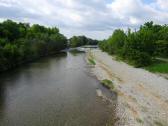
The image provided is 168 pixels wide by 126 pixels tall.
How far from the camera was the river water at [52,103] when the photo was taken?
24594 mm

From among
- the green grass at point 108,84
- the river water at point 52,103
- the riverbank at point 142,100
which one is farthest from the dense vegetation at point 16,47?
the riverbank at point 142,100

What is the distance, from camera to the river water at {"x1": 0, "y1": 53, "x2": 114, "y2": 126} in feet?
80.7

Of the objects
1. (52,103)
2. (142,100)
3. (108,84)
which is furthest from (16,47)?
(142,100)

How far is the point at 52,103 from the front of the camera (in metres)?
30.5

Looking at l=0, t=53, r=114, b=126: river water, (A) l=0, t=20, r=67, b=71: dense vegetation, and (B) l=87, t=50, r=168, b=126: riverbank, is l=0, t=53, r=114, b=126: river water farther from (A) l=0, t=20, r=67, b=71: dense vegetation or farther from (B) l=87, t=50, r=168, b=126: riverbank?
(A) l=0, t=20, r=67, b=71: dense vegetation

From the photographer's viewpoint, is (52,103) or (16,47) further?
(16,47)

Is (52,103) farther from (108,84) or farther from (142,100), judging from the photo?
(108,84)

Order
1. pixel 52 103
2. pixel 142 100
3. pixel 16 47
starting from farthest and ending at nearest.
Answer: pixel 16 47
pixel 142 100
pixel 52 103

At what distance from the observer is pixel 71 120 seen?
2452 centimetres

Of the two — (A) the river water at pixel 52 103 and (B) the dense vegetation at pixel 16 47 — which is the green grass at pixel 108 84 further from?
(B) the dense vegetation at pixel 16 47

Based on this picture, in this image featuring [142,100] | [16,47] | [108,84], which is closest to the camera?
[142,100]

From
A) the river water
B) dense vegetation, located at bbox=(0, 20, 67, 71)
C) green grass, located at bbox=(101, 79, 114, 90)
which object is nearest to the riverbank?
green grass, located at bbox=(101, 79, 114, 90)

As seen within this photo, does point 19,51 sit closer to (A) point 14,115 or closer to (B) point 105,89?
(B) point 105,89

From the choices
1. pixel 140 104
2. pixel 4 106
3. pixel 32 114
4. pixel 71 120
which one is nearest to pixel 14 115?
pixel 32 114
